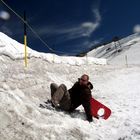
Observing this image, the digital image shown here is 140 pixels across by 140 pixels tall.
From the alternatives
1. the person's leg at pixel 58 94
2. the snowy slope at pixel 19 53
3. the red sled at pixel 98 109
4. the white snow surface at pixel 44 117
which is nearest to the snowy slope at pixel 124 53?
the snowy slope at pixel 19 53

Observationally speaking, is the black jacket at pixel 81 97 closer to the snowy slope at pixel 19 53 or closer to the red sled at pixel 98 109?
the red sled at pixel 98 109

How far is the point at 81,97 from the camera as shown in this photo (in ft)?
30.9

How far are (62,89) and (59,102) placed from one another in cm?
40

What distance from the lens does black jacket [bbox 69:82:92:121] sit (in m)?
9.26

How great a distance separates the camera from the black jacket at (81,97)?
9258mm

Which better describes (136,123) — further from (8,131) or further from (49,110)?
(8,131)

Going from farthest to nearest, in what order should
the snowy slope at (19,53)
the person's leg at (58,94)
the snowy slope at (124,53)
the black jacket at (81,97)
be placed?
the snowy slope at (124,53) < the snowy slope at (19,53) < the person's leg at (58,94) < the black jacket at (81,97)

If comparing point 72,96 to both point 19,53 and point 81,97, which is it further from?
point 19,53

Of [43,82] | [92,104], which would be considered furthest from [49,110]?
[43,82]

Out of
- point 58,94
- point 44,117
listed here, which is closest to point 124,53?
point 58,94

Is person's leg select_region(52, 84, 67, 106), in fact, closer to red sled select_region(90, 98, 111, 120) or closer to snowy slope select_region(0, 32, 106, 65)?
red sled select_region(90, 98, 111, 120)

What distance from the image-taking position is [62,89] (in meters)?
9.70

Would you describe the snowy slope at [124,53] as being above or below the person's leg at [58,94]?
above

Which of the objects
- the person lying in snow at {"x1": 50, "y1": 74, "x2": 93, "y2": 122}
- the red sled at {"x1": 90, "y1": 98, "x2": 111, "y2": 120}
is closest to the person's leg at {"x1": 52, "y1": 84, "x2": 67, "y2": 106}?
the person lying in snow at {"x1": 50, "y1": 74, "x2": 93, "y2": 122}
